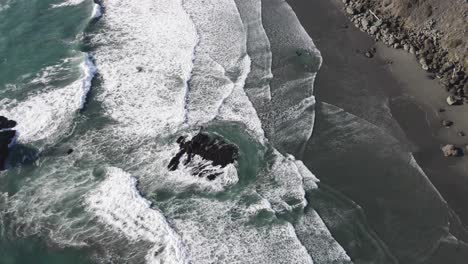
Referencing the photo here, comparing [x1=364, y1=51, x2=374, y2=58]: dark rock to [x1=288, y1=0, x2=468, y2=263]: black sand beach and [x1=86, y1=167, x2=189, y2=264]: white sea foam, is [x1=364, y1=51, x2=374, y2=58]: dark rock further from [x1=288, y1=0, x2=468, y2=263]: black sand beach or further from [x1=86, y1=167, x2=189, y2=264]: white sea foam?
[x1=86, y1=167, x2=189, y2=264]: white sea foam

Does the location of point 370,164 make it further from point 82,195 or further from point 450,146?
point 82,195

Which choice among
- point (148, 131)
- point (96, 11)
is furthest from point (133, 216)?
point (96, 11)

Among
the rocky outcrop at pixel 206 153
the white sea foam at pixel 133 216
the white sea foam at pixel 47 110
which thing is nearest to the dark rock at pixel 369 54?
the rocky outcrop at pixel 206 153

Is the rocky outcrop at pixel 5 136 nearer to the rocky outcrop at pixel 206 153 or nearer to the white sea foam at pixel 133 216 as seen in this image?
the white sea foam at pixel 133 216

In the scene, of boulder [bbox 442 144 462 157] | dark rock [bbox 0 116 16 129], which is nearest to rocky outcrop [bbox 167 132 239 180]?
dark rock [bbox 0 116 16 129]

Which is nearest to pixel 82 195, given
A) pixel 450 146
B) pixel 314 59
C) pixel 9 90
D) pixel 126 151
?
pixel 126 151

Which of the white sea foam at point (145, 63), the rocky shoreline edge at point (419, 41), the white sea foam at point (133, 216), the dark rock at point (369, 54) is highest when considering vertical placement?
the rocky shoreline edge at point (419, 41)
